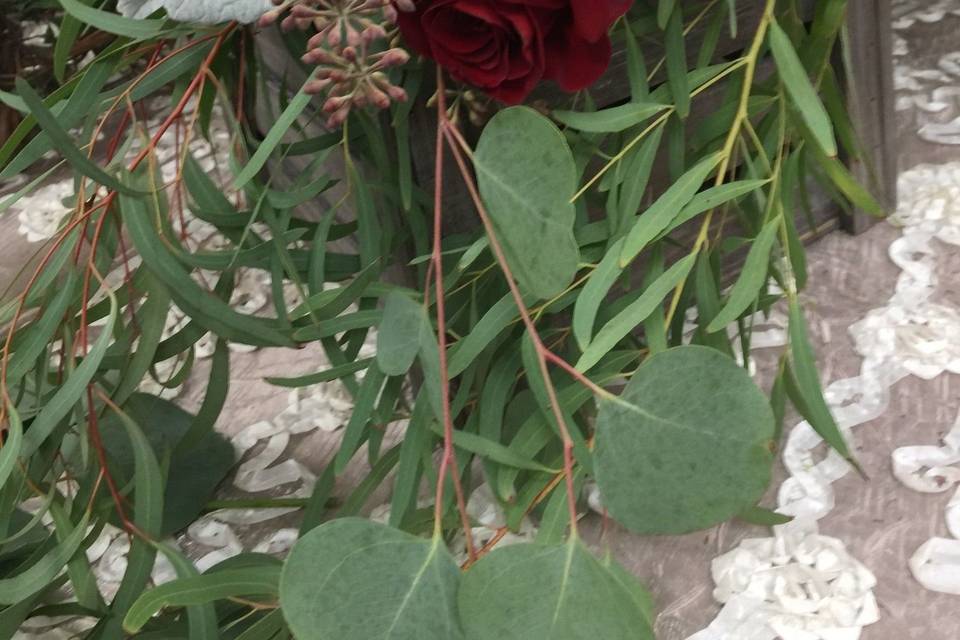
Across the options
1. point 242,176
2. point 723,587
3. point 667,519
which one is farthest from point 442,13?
point 723,587

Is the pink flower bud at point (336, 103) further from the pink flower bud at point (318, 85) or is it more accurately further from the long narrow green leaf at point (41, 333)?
the long narrow green leaf at point (41, 333)

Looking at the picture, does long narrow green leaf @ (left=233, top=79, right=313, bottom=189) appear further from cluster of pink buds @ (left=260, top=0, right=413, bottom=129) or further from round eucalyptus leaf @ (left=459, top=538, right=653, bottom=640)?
round eucalyptus leaf @ (left=459, top=538, right=653, bottom=640)

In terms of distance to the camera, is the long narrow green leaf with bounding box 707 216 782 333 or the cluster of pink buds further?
the long narrow green leaf with bounding box 707 216 782 333

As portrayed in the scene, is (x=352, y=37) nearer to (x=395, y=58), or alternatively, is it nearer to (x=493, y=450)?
(x=395, y=58)

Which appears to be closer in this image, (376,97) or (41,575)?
(376,97)

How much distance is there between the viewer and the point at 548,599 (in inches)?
12.5

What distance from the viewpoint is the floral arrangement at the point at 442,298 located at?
1.08 feet

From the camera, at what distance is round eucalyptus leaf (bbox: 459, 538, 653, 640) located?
1.02 ft

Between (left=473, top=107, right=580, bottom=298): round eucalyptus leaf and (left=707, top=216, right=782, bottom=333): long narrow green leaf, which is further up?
(left=473, top=107, right=580, bottom=298): round eucalyptus leaf

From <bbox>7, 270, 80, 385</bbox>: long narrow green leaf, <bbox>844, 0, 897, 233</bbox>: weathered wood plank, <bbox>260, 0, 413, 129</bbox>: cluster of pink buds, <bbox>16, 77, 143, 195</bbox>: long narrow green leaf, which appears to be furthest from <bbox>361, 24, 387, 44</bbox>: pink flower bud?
<bbox>844, 0, 897, 233</bbox>: weathered wood plank

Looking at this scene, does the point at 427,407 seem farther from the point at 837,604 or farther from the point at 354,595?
the point at 837,604

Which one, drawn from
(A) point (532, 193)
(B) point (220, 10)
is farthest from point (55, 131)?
(A) point (532, 193)

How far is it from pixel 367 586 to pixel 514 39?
244 millimetres

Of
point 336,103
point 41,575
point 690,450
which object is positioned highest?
point 336,103
